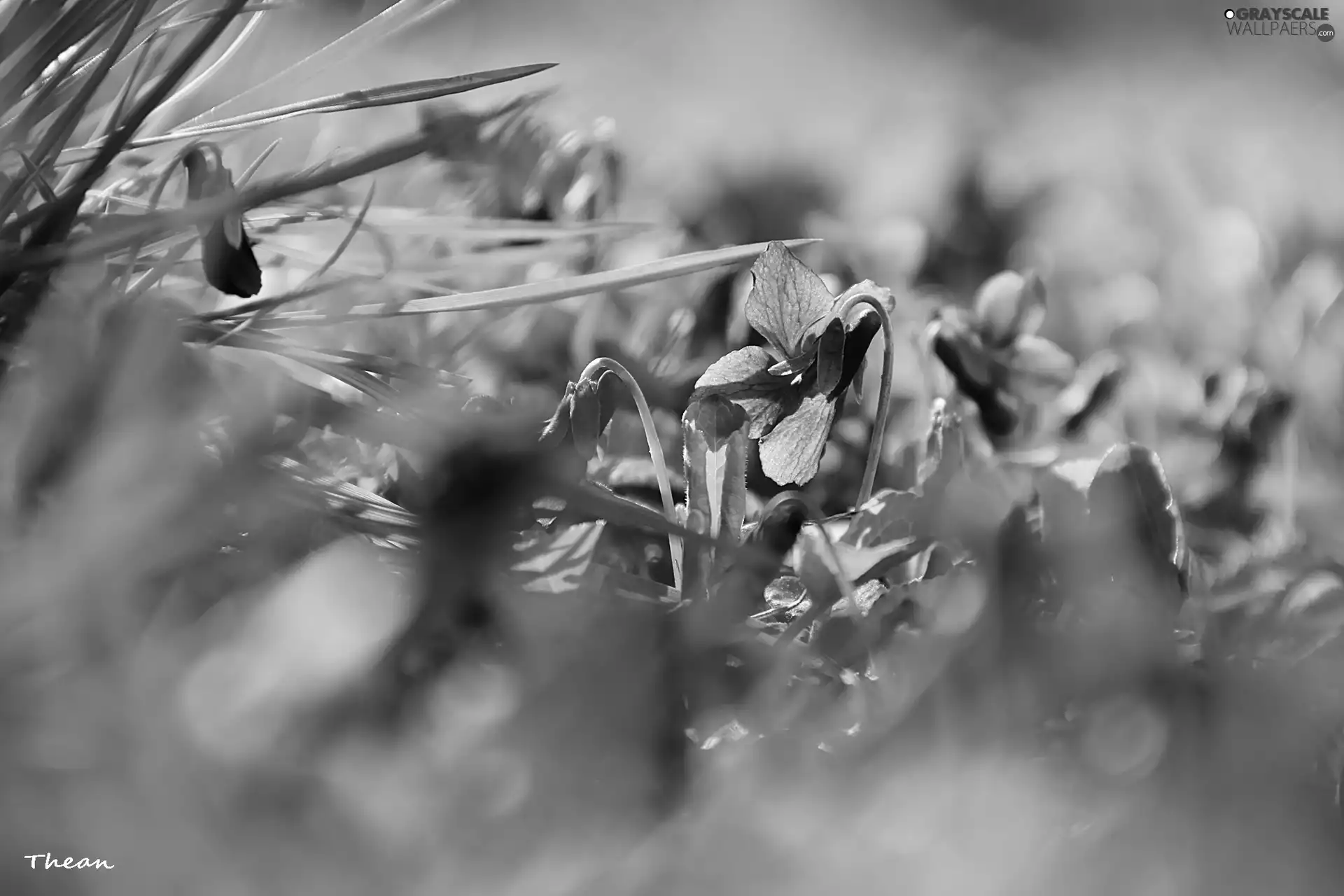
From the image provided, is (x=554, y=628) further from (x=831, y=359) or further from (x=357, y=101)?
(x=357, y=101)

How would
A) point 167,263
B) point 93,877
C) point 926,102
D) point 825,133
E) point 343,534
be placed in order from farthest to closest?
point 825,133 → point 926,102 → point 167,263 → point 343,534 → point 93,877

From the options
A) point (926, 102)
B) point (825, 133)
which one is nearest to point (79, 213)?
point (926, 102)

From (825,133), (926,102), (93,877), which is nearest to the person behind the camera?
(93,877)

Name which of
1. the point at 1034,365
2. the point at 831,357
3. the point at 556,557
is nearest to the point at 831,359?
the point at 831,357

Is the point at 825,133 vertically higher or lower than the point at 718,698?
lower

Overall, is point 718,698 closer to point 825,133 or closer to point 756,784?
point 756,784

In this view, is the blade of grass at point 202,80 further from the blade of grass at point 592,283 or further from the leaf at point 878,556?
the leaf at point 878,556

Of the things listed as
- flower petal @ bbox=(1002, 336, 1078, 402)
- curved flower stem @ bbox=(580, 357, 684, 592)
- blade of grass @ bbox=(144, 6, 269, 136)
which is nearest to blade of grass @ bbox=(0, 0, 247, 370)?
curved flower stem @ bbox=(580, 357, 684, 592)

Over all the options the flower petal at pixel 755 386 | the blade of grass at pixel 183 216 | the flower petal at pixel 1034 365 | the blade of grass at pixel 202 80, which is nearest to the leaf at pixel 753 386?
the flower petal at pixel 755 386
